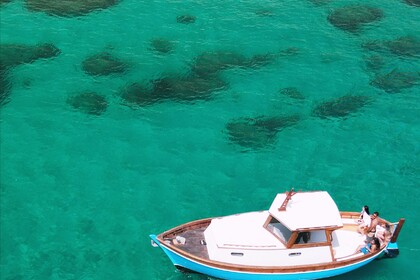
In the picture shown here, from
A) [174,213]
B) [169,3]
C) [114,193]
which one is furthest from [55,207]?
[169,3]

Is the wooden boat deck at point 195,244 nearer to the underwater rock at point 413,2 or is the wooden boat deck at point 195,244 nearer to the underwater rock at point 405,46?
the underwater rock at point 405,46

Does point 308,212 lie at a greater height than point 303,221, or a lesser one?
greater

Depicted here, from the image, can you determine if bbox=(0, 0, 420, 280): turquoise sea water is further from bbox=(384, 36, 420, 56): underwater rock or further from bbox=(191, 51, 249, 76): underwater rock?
bbox=(384, 36, 420, 56): underwater rock

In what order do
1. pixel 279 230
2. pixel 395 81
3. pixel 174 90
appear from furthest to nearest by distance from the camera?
pixel 395 81
pixel 174 90
pixel 279 230

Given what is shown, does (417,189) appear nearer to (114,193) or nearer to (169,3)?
(114,193)

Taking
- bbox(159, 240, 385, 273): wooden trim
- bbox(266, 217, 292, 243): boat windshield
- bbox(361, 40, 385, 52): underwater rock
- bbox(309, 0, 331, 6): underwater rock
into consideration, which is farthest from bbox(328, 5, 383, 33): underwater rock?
bbox(159, 240, 385, 273): wooden trim

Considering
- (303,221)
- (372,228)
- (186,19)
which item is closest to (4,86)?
(186,19)

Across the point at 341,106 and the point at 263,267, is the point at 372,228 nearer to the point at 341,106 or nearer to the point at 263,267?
the point at 263,267
